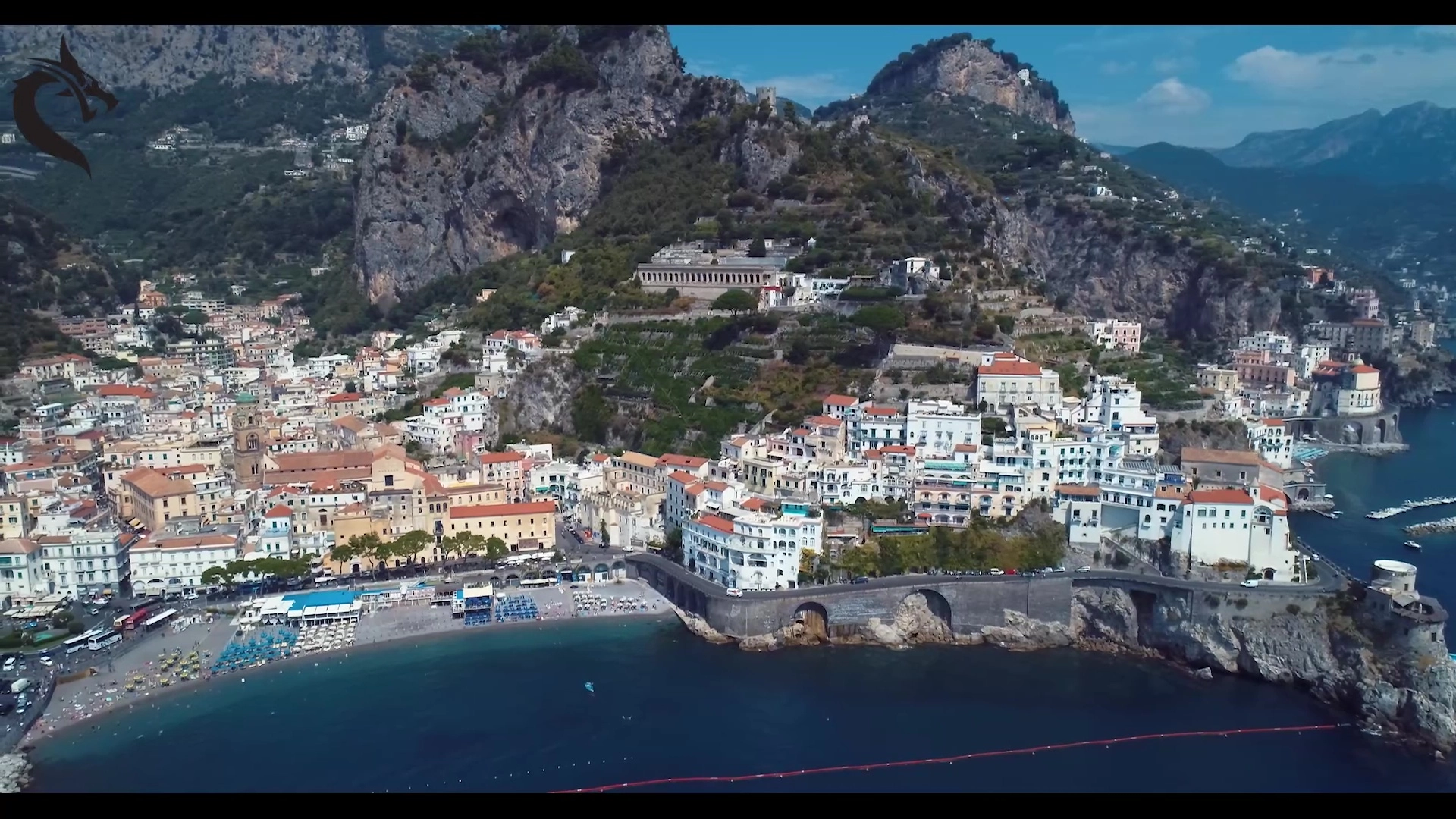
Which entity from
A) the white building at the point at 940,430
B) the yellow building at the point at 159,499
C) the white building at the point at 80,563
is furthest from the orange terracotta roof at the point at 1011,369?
the white building at the point at 80,563

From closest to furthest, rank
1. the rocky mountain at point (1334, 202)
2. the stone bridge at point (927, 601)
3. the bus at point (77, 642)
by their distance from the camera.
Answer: the bus at point (77, 642)
the stone bridge at point (927, 601)
the rocky mountain at point (1334, 202)

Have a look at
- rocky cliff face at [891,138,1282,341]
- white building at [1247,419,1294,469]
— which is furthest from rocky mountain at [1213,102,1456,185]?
white building at [1247,419,1294,469]

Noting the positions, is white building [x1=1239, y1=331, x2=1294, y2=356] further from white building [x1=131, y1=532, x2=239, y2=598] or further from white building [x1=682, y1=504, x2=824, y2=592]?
white building [x1=131, y1=532, x2=239, y2=598]

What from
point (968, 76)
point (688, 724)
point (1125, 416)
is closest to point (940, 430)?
point (1125, 416)

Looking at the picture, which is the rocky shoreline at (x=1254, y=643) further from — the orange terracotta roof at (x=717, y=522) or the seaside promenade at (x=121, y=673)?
the seaside promenade at (x=121, y=673)
